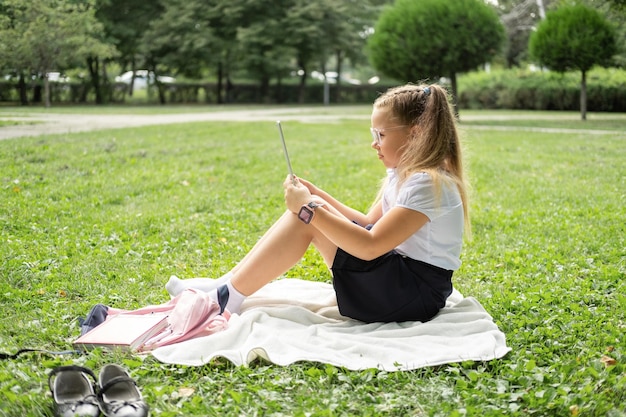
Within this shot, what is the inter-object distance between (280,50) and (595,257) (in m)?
22.9

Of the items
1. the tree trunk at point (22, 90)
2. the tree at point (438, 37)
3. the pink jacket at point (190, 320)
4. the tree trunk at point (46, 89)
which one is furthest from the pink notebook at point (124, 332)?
the tree at point (438, 37)

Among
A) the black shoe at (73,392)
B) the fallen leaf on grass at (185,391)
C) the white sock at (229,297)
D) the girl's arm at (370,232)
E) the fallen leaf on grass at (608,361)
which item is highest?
the girl's arm at (370,232)

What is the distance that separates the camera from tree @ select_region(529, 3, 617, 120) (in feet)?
48.1

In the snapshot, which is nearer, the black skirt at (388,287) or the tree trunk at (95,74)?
the black skirt at (388,287)

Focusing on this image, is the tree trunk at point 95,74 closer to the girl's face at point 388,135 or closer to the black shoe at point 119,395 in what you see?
the girl's face at point 388,135

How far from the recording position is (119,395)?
7.92ft

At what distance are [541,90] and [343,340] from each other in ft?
67.8

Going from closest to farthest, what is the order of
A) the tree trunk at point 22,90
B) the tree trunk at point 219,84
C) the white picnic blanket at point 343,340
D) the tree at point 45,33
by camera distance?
1. the white picnic blanket at point 343,340
2. the tree at point 45,33
3. the tree trunk at point 22,90
4. the tree trunk at point 219,84

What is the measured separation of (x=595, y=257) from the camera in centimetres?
454

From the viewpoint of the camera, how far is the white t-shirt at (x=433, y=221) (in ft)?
9.73

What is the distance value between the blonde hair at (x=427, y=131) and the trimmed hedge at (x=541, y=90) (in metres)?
18.4

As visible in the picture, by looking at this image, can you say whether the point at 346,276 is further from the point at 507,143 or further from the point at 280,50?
the point at 280,50

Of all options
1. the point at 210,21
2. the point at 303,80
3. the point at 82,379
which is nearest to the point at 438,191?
the point at 82,379

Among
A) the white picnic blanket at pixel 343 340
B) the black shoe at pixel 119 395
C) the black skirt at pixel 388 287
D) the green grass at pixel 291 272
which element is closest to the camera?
the black shoe at pixel 119 395
